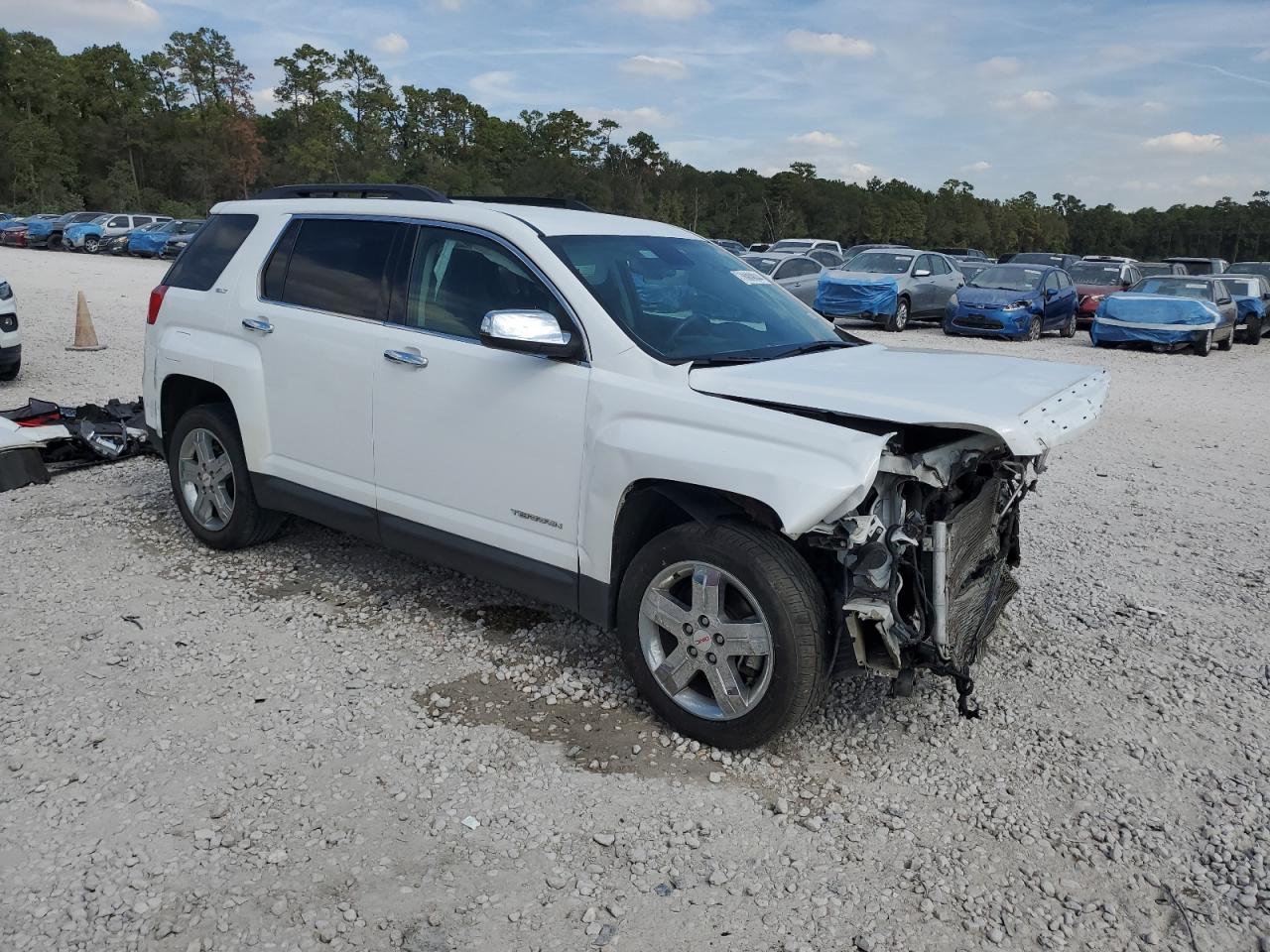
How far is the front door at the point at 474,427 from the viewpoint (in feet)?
12.8

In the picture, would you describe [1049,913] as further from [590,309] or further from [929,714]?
[590,309]

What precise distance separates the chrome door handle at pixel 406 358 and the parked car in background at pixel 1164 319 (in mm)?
17657

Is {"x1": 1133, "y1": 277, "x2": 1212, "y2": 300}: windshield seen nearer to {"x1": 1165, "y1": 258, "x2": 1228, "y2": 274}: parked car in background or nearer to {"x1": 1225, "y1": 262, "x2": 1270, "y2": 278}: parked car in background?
{"x1": 1165, "y1": 258, "x2": 1228, "y2": 274}: parked car in background

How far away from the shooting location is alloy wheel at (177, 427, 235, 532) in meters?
5.36

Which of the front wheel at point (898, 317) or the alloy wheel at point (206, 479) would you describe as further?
the front wheel at point (898, 317)

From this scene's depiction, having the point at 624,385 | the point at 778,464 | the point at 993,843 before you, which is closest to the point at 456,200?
the point at 624,385

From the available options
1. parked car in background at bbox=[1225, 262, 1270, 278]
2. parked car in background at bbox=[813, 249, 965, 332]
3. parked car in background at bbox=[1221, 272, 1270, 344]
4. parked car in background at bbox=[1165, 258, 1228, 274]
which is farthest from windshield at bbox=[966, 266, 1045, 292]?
parked car in background at bbox=[1225, 262, 1270, 278]

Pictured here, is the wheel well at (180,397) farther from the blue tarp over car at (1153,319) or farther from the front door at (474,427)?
the blue tarp over car at (1153,319)

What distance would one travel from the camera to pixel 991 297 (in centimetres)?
1938

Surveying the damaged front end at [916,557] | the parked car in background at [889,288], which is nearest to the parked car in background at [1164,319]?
the parked car in background at [889,288]

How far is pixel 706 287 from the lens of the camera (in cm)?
445

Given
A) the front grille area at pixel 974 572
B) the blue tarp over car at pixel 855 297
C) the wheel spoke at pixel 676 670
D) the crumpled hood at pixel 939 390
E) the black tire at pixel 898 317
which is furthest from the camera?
the black tire at pixel 898 317

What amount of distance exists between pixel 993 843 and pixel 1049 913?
330 mm

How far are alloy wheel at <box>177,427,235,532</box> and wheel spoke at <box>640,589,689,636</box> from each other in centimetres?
276
